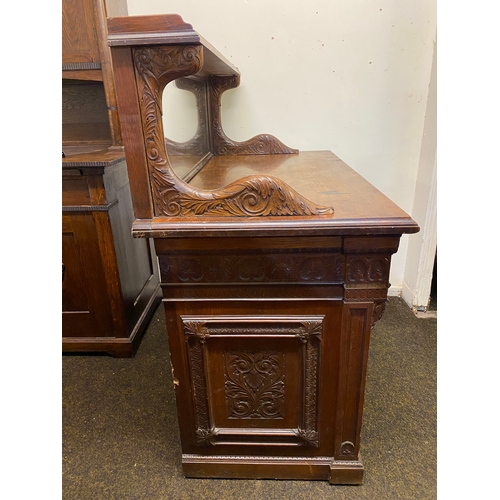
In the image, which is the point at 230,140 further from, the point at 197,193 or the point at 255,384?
the point at 255,384

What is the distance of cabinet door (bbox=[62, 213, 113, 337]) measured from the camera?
5.43 feet

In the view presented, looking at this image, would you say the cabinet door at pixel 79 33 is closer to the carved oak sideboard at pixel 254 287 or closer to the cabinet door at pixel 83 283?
the cabinet door at pixel 83 283

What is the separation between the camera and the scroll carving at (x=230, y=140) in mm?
1853

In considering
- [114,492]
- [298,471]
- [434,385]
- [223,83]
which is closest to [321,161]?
[223,83]

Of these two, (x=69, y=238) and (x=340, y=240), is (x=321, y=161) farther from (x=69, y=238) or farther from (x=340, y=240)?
(x=69, y=238)

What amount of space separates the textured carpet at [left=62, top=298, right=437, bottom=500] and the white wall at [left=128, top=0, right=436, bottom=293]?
104 cm

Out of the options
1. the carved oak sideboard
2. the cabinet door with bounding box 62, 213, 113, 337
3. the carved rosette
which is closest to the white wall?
the carved oak sideboard

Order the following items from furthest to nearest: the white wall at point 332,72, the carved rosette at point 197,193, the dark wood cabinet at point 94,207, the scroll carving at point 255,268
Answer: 1. the white wall at point 332,72
2. the dark wood cabinet at point 94,207
3. the scroll carving at point 255,268
4. the carved rosette at point 197,193

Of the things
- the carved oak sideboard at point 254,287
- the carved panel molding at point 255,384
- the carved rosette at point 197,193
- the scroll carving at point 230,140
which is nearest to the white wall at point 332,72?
the scroll carving at point 230,140

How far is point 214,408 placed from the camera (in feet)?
3.84

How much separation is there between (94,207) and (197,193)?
87cm

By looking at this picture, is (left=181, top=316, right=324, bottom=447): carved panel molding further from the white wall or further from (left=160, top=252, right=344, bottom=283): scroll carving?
the white wall

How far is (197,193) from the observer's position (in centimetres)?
94

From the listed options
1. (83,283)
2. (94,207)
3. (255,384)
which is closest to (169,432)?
(255,384)
